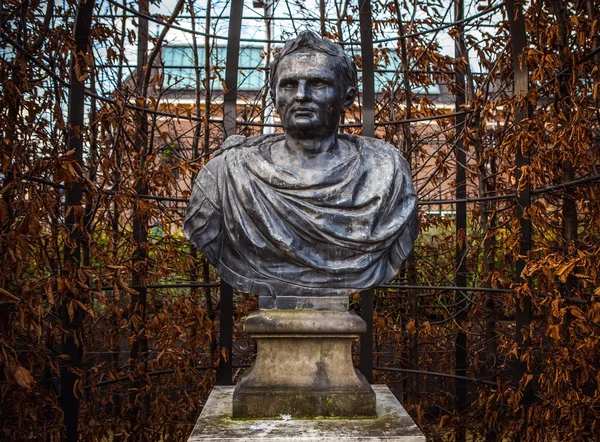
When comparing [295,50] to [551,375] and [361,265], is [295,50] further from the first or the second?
[551,375]

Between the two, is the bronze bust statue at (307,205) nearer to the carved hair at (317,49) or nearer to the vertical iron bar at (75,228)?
the carved hair at (317,49)

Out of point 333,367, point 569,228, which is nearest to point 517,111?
point 569,228

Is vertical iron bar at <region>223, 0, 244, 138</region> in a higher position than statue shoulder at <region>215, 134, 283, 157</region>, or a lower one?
higher

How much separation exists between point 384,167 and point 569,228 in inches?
56.6

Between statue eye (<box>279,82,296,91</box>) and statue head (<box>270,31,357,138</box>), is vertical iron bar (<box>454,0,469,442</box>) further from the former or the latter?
statue eye (<box>279,82,296,91</box>)

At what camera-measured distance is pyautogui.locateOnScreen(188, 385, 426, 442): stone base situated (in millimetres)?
2588

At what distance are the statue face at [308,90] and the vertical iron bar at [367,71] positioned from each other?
115cm

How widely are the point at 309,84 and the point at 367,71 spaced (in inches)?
55.6

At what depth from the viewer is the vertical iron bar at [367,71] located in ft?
13.7

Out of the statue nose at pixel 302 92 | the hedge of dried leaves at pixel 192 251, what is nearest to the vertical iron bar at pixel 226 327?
the hedge of dried leaves at pixel 192 251

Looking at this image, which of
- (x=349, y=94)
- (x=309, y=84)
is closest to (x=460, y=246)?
(x=349, y=94)

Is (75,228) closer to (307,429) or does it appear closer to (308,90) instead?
(308,90)

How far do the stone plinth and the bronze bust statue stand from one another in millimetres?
160

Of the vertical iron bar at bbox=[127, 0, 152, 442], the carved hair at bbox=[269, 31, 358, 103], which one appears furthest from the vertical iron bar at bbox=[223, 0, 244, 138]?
the carved hair at bbox=[269, 31, 358, 103]
